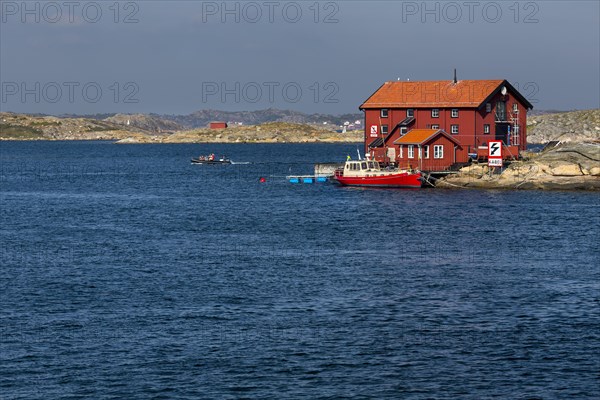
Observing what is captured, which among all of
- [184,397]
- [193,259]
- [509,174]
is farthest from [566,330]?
[509,174]

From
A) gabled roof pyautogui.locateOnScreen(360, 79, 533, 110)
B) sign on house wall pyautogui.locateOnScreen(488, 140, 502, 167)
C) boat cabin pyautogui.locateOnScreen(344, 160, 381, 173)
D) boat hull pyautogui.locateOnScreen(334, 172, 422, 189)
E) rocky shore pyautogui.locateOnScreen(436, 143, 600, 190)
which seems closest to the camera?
rocky shore pyautogui.locateOnScreen(436, 143, 600, 190)

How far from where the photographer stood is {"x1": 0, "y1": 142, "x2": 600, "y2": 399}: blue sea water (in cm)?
3219

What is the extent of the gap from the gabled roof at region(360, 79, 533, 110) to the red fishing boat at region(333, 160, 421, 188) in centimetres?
976

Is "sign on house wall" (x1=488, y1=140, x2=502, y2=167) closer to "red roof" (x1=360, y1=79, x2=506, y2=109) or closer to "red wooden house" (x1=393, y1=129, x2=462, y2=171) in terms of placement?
"red wooden house" (x1=393, y1=129, x2=462, y2=171)

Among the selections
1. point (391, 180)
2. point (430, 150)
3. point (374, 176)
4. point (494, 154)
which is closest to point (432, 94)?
point (430, 150)

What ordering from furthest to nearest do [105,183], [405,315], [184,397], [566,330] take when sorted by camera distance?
[105,183] < [405,315] < [566,330] < [184,397]

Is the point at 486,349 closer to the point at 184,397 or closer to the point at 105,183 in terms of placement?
the point at 184,397

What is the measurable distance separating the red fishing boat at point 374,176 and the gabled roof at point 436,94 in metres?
9.76

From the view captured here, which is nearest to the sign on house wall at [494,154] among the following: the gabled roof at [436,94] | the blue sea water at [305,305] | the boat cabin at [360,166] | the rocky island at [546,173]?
the rocky island at [546,173]

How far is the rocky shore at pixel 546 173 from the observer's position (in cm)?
9800

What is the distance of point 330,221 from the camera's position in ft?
254

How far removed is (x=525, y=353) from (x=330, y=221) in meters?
43.1

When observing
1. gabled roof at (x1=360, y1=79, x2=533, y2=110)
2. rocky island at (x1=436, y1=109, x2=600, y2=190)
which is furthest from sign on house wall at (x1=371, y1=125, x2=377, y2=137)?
rocky island at (x1=436, y1=109, x2=600, y2=190)

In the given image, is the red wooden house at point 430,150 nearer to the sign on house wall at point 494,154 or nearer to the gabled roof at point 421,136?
the gabled roof at point 421,136
